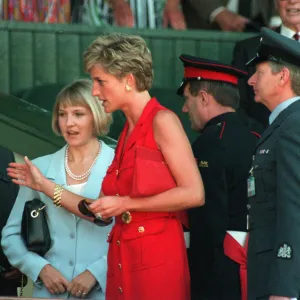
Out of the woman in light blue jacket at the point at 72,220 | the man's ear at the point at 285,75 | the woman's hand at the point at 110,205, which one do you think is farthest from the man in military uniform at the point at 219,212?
the man's ear at the point at 285,75

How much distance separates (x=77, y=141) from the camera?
582 centimetres

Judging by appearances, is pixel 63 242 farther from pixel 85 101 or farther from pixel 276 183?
pixel 276 183

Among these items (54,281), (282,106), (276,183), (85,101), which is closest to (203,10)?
(85,101)

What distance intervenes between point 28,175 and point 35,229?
27cm

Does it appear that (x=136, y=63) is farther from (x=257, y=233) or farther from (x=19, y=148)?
(x=19, y=148)

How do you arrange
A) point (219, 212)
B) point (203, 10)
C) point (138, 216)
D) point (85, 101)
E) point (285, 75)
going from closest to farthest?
point (285, 75), point (138, 216), point (219, 212), point (85, 101), point (203, 10)

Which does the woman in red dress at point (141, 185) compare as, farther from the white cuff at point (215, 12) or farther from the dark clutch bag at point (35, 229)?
the white cuff at point (215, 12)

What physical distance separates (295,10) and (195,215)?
111 inches

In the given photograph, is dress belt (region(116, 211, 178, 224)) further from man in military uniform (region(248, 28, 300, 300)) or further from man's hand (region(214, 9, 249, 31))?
man's hand (region(214, 9, 249, 31))

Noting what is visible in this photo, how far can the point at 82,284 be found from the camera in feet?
18.4

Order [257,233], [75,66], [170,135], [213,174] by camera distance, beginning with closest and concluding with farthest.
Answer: [257,233]
[170,135]
[213,174]
[75,66]

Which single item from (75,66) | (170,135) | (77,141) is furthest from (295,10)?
(170,135)

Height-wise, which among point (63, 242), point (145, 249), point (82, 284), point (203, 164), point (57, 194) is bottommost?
point (82, 284)

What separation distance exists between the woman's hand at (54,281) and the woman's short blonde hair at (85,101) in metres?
0.72
